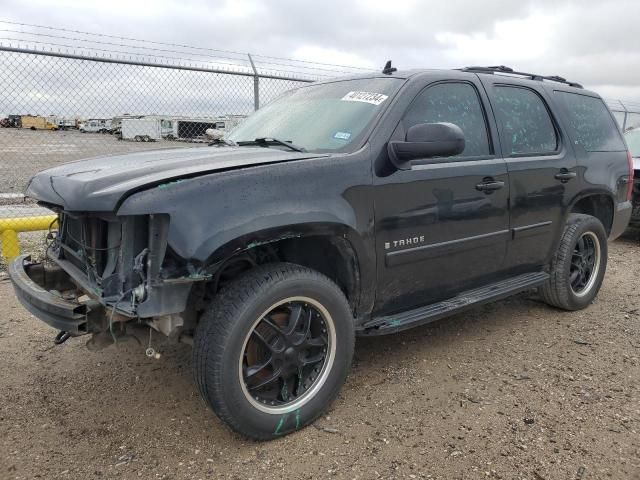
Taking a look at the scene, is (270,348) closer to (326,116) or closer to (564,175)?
(326,116)

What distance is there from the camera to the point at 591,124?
4641 millimetres

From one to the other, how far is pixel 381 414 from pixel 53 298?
71.0 inches

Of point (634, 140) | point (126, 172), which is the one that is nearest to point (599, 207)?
point (126, 172)

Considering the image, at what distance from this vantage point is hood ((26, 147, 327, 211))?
7.60ft

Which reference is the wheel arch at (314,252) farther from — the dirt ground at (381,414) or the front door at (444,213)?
the dirt ground at (381,414)

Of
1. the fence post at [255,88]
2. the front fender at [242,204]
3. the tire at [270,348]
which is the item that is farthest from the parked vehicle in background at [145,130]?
the tire at [270,348]

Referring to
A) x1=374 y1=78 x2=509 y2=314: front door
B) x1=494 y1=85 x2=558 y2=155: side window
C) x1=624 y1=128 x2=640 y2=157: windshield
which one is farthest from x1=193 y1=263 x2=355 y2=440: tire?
x1=624 y1=128 x2=640 y2=157: windshield

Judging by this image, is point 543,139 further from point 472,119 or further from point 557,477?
point 557,477

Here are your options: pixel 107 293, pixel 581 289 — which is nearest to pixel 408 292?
pixel 107 293

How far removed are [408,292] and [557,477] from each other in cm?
124

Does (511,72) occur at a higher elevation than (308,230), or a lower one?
higher

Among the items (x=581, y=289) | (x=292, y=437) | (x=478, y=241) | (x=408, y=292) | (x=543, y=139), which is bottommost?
(x=292, y=437)

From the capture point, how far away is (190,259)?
A: 7.53ft

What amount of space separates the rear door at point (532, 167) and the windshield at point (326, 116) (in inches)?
40.0
